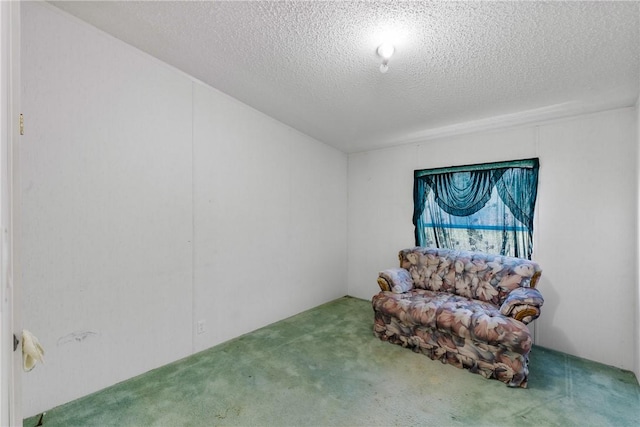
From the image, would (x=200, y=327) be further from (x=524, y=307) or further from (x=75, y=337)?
(x=524, y=307)

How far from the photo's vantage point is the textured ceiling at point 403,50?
1508 mm

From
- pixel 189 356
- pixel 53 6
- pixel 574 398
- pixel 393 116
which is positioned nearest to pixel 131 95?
pixel 53 6

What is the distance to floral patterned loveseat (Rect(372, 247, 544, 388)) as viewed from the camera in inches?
82.7

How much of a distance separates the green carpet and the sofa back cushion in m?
0.67

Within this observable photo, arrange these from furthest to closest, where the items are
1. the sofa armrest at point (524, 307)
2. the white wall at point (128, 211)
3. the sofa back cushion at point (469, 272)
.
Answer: the sofa back cushion at point (469, 272) < the sofa armrest at point (524, 307) < the white wall at point (128, 211)

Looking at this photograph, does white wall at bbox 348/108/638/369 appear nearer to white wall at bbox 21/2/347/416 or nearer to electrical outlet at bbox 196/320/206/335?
white wall at bbox 21/2/347/416

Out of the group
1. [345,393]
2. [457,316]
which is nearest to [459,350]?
[457,316]

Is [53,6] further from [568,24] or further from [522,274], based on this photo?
[522,274]

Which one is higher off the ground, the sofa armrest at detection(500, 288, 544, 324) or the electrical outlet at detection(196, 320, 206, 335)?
the sofa armrest at detection(500, 288, 544, 324)

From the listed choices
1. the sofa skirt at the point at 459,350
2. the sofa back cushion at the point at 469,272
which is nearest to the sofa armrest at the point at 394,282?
the sofa back cushion at the point at 469,272

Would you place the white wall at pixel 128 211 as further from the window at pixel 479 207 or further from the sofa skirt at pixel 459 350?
the window at pixel 479 207

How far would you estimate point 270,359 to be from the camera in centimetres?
238

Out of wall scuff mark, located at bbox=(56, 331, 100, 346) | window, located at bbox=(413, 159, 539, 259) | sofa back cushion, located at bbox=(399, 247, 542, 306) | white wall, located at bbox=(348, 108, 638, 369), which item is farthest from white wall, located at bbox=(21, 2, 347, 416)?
white wall, located at bbox=(348, 108, 638, 369)

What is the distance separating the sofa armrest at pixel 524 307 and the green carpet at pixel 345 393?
19.0 inches
